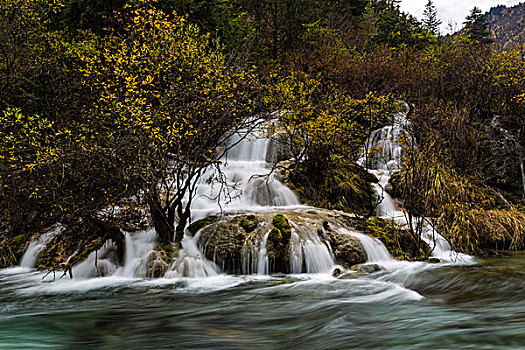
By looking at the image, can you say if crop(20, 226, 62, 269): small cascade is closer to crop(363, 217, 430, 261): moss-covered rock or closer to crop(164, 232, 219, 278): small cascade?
crop(164, 232, 219, 278): small cascade

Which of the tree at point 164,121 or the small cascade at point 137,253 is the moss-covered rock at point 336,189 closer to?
the tree at point 164,121

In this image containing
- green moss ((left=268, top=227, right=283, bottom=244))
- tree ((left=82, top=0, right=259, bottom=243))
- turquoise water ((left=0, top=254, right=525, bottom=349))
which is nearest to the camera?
turquoise water ((left=0, top=254, right=525, bottom=349))

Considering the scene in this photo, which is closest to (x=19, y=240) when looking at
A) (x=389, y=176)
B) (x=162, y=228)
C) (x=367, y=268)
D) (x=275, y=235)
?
(x=162, y=228)

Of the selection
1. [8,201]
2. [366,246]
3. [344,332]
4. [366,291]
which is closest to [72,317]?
[8,201]

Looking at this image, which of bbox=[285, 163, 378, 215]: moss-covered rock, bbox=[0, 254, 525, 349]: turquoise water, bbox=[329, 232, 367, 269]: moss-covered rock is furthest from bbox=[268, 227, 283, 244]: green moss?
bbox=[285, 163, 378, 215]: moss-covered rock

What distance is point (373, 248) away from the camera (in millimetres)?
7488

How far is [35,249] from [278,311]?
21.1ft

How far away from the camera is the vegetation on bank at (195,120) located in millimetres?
6078

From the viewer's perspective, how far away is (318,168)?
1113cm

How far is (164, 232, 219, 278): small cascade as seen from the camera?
6664 millimetres

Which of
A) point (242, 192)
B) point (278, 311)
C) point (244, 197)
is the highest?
point (242, 192)

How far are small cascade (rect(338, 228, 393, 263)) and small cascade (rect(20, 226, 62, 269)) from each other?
666 cm

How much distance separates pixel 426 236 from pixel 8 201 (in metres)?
8.84

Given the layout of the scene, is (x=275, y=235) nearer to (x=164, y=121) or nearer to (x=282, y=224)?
(x=282, y=224)
